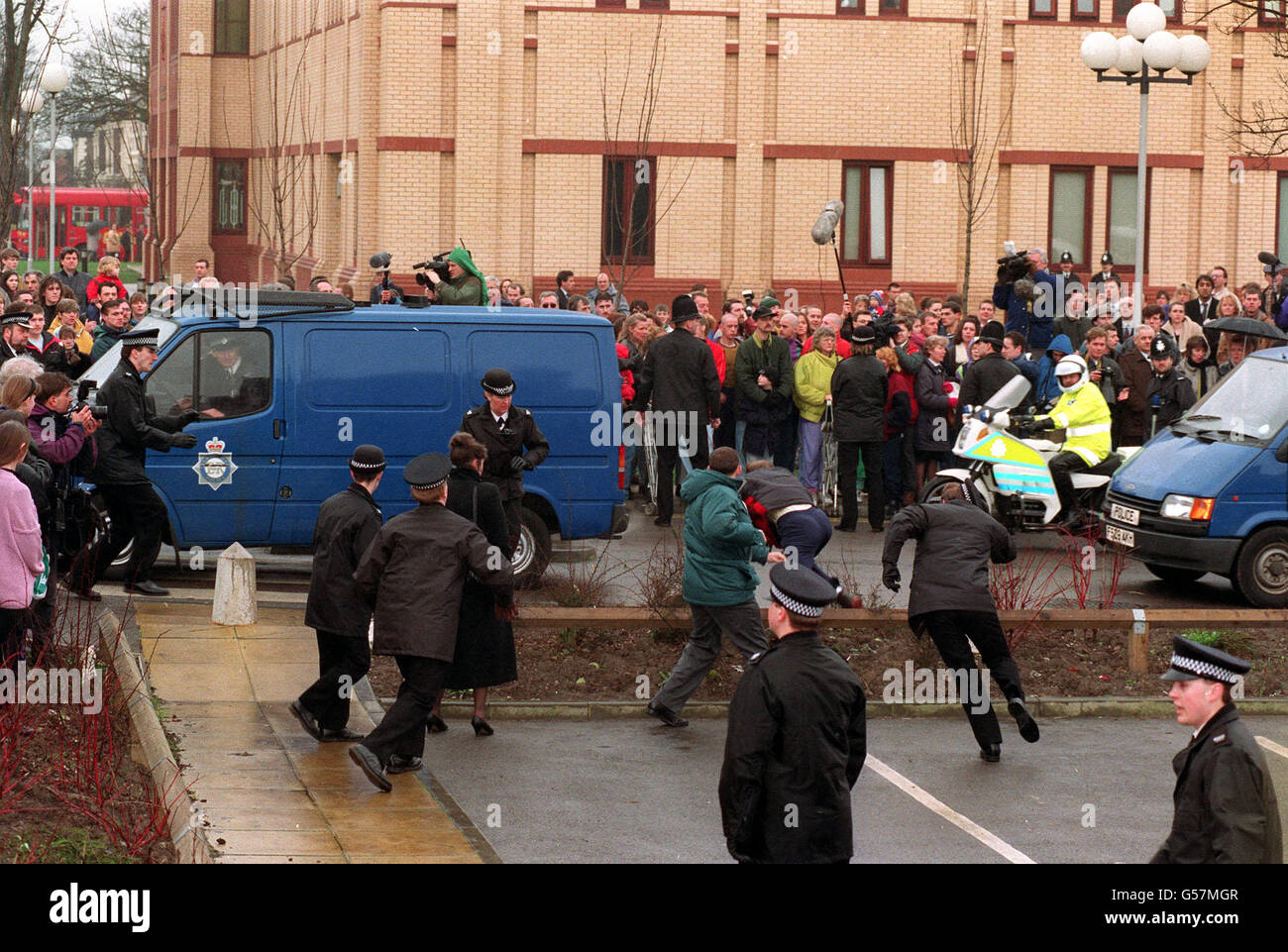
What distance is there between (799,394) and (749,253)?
1480 cm

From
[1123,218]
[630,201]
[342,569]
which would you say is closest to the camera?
[342,569]

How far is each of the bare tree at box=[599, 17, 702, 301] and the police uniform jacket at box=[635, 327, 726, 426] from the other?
1469 centimetres

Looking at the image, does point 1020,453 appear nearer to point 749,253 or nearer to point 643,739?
point 643,739

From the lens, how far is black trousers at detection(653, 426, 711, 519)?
19.4 metres

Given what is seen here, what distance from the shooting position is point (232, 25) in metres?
49.1

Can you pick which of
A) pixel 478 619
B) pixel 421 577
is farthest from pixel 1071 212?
pixel 421 577

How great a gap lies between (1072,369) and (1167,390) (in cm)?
222

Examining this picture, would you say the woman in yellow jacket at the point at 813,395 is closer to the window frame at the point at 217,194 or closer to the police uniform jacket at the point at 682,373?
the police uniform jacket at the point at 682,373

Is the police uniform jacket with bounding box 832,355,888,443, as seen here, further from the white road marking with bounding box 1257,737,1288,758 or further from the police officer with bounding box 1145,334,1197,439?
the white road marking with bounding box 1257,737,1288,758

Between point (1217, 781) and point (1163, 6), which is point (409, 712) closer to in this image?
point (1217, 781)

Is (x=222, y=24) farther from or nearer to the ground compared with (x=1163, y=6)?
farther from the ground

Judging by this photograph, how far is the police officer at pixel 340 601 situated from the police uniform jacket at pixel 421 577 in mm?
472

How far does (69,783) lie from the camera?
9586 mm

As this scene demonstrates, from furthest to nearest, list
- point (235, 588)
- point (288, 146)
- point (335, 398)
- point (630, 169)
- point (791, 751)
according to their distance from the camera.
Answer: point (288, 146) < point (630, 169) < point (335, 398) < point (235, 588) < point (791, 751)
